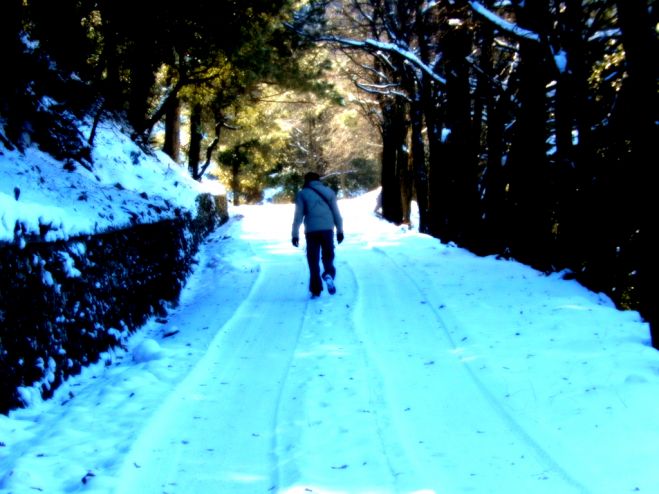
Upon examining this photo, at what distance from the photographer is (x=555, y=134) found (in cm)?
971

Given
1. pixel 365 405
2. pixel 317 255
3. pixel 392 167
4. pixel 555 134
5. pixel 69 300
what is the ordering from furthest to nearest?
pixel 392 167 → pixel 555 134 → pixel 317 255 → pixel 69 300 → pixel 365 405

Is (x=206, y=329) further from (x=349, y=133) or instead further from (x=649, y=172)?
(x=349, y=133)

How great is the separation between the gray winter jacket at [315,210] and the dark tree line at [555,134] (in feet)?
11.7

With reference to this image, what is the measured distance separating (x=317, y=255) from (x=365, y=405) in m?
4.66

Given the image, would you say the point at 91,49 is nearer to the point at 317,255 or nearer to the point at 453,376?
the point at 317,255

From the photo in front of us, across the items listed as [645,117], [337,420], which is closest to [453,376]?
[337,420]

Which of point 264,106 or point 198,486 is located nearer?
point 198,486

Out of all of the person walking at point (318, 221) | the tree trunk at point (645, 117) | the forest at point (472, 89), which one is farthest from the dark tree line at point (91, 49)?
the tree trunk at point (645, 117)

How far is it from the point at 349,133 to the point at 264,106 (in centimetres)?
1635

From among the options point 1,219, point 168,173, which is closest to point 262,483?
point 1,219

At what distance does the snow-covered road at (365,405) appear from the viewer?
363cm

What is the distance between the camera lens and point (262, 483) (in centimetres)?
364

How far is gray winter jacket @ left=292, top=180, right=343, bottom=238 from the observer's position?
9.21 meters

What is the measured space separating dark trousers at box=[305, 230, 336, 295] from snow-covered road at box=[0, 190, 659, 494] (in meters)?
0.54
